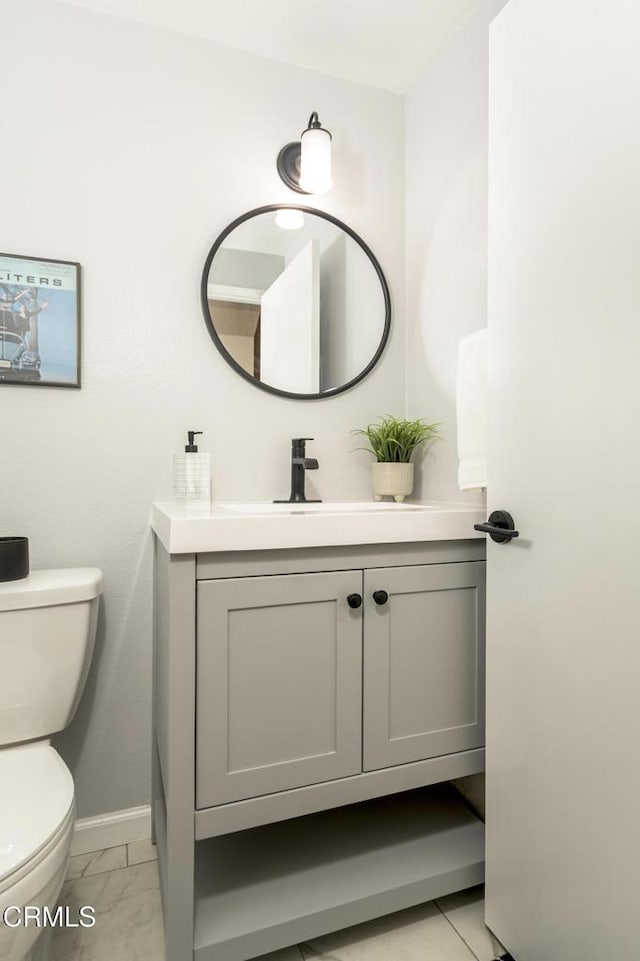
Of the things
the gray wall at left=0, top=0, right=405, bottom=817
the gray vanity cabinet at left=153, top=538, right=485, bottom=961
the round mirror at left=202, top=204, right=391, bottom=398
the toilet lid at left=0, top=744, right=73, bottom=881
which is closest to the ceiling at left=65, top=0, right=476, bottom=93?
the gray wall at left=0, top=0, right=405, bottom=817

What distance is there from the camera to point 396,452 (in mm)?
1731

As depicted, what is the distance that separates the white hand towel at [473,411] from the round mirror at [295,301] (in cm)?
50

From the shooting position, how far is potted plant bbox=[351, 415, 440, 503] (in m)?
1.71

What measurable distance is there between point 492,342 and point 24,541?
1.17 meters

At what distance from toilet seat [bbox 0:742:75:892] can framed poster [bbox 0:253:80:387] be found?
91 centimetres

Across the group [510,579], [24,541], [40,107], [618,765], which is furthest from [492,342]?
[40,107]

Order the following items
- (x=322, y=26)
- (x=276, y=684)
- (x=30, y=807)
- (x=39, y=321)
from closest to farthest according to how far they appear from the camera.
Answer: (x=30, y=807), (x=276, y=684), (x=39, y=321), (x=322, y=26)

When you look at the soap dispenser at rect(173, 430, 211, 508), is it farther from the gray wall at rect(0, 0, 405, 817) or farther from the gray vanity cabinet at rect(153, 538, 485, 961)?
the gray vanity cabinet at rect(153, 538, 485, 961)

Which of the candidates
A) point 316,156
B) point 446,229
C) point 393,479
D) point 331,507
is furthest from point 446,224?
point 331,507

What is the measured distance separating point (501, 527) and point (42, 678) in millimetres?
1097

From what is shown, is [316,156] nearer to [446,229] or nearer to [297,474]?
[446,229]

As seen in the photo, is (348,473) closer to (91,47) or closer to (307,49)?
(307,49)

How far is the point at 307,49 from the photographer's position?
1640mm

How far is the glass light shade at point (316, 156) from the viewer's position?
→ 5.23 ft
